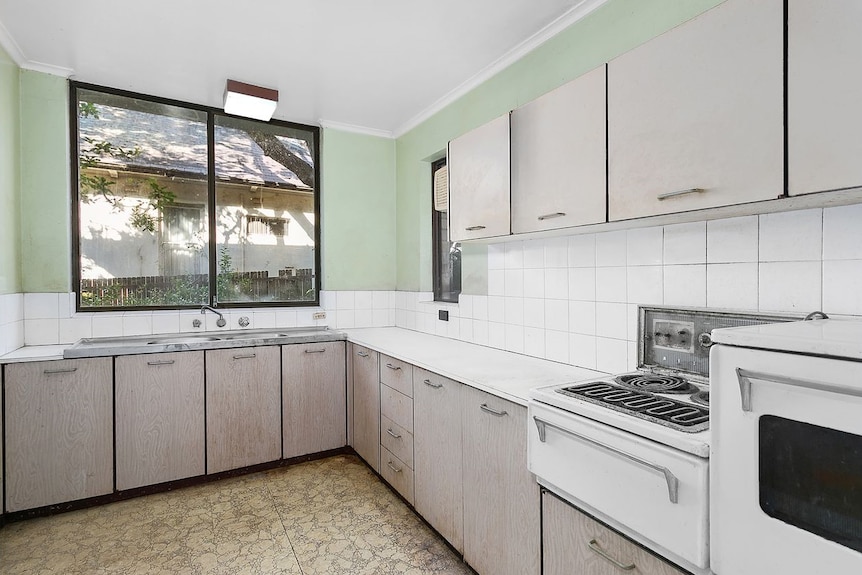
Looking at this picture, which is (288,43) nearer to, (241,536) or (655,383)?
(655,383)

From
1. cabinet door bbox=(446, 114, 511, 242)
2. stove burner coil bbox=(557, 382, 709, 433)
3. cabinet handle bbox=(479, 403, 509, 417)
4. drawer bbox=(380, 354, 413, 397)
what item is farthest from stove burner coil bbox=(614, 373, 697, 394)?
drawer bbox=(380, 354, 413, 397)

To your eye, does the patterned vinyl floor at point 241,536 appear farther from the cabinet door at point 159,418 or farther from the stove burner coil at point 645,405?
the stove burner coil at point 645,405

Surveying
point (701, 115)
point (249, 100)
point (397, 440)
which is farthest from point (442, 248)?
point (701, 115)

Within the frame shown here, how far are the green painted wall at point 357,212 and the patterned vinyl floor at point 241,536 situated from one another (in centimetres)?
171

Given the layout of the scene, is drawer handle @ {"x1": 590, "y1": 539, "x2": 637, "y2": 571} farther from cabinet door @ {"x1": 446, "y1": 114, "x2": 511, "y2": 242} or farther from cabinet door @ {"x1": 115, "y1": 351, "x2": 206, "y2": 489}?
cabinet door @ {"x1": 115, "y1": 351, "x2": 206, "y2": 489}

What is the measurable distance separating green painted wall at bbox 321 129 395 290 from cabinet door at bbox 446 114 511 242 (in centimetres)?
155

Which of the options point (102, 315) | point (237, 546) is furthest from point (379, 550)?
A: point (102, 315)

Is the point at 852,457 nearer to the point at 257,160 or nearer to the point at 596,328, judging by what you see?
the point at 596,328

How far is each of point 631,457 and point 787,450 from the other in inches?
14.2

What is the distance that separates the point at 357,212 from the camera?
3.88 metres

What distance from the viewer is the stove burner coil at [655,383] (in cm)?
150

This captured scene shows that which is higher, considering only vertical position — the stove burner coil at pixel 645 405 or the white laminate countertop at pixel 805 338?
the white laminate countertop at pixel 805 338

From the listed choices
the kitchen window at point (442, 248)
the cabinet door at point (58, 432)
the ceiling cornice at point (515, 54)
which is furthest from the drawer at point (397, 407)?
the ceiling cornice at point (515, 54)

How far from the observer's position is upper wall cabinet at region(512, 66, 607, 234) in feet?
5.37
